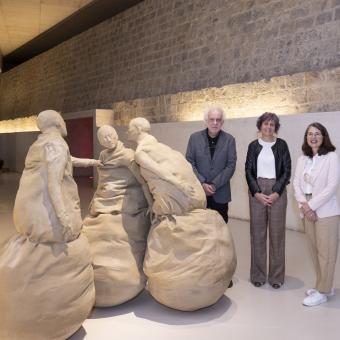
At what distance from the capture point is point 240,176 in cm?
648

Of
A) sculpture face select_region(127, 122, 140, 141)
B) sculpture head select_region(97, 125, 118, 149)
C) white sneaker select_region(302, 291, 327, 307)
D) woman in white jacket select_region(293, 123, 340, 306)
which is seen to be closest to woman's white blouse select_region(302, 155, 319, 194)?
woman in white jacket select_region(293, 123, 340, 306)

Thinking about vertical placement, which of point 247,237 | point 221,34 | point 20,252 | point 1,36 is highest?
point 1,36

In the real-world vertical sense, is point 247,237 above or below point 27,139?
below

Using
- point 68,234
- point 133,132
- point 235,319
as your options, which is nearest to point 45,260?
point 68,234

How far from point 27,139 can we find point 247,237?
410 inches

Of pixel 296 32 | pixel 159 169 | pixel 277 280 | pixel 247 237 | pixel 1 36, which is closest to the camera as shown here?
pixel 159 169

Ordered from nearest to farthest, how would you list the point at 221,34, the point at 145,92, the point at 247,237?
the point at 247,237 < the point at 221,34 < the point at 145,92

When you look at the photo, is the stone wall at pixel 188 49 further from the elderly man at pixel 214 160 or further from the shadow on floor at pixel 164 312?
the shadow on floor at pixel 164 312

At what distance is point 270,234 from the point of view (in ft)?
11.4

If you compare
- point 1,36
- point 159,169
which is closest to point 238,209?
point 159,169

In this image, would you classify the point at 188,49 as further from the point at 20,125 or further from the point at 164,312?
the point at 20,125

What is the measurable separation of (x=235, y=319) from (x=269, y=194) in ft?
3.46

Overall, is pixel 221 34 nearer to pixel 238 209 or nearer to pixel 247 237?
pixel 238 209

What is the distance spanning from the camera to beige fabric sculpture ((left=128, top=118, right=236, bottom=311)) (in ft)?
9.05
